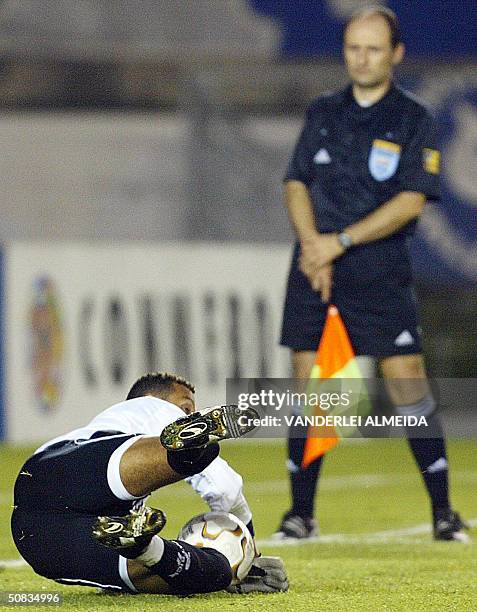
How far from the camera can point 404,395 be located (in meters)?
6.41

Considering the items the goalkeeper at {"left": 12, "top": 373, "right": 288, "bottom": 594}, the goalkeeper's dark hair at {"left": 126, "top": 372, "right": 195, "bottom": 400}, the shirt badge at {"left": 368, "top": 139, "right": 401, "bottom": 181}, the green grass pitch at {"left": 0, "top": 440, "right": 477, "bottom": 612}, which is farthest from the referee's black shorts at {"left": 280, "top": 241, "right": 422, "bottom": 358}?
the goalkeeper at {"left": 12, "top": 373, "right": 288, "bottom": 594}

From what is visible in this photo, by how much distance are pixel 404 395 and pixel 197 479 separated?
6.39 feet

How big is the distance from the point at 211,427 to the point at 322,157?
2594 mm

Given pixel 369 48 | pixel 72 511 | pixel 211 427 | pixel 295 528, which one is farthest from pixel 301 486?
pixel 211 427

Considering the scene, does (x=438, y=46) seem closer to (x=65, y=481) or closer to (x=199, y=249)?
Result: (x=199, y=249)

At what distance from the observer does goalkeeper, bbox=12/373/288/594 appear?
13.6ft

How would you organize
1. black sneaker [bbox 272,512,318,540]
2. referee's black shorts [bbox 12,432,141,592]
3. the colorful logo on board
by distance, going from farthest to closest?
the colorful logo on board → black sneaker [bbox 272,512,318,540] → referee's black shorts [bbox 12,432,141,592]

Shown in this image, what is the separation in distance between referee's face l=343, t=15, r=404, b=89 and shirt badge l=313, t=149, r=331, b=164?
0.31 m

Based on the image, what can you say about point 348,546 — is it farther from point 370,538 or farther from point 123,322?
point 123,322

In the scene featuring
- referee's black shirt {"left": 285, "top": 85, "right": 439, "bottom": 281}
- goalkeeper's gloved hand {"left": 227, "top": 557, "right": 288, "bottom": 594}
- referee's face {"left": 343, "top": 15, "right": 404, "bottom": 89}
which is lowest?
goalkeeper's gloved hand {"left": 227, "top": 557, "right": 288, "bottom": 594}

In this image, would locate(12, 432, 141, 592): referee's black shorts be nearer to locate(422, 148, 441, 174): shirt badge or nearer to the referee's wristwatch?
the referee's wristwatch

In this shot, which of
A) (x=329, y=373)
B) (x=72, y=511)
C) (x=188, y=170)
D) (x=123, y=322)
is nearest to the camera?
(x=72, y=511)

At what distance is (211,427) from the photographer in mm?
4133

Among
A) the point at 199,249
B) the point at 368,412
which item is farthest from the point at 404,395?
the point at 199,249
